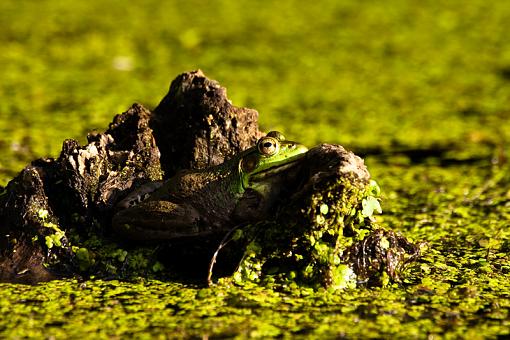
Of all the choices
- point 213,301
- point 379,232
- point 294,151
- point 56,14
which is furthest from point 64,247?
point 56,14

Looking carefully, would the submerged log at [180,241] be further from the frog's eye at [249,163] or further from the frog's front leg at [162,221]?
the frog's eye at [249,163]

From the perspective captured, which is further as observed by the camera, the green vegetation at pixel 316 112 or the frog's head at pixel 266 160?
the frog's head at pixel 266 160

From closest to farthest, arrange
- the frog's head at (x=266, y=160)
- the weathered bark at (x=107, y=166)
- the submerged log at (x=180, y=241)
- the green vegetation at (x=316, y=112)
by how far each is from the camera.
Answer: the green vegetation at (x=316, y=112), the submerged log at (x=180, y=241), the frog's head at (x=266, y=160), the weathered bark at (x=107, y=166)

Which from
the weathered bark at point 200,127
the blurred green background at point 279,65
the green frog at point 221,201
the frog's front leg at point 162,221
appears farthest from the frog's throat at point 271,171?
the blurred green background at point 279,65

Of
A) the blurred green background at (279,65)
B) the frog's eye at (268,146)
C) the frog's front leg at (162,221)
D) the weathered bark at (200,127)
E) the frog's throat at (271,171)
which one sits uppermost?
the blurred green background at (279,65)

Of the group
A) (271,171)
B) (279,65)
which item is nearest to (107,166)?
(271,171)

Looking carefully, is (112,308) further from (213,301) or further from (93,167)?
(93,167)

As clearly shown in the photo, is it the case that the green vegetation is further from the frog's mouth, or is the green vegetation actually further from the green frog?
the frog's mouth
